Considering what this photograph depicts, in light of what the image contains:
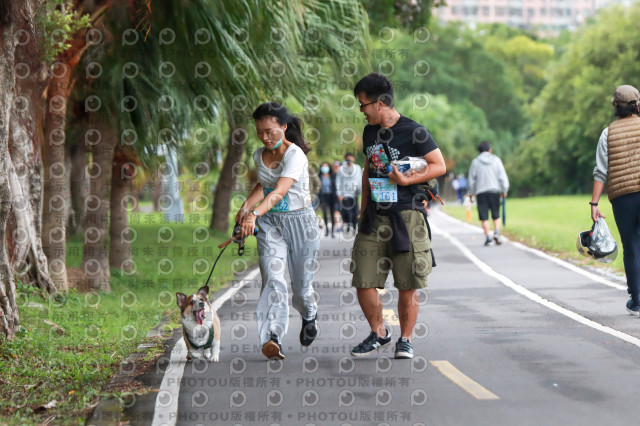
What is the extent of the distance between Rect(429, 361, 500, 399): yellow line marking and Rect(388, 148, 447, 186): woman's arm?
4.44 ft

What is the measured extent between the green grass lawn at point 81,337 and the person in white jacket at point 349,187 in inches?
164

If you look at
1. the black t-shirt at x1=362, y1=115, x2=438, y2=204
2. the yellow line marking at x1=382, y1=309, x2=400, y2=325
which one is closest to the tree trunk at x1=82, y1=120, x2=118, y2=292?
the yellow line marking at x1=382, y1=309, x2=400, y2=325

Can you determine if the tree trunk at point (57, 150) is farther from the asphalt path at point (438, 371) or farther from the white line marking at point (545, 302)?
the white line marking at point (545, 302)

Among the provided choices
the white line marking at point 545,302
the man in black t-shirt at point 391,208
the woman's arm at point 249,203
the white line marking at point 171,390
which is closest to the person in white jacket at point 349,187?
the white line marking at point 545,302

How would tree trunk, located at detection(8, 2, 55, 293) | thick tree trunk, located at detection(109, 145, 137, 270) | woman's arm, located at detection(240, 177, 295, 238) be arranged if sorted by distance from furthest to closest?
thick tree trunk, located at detection(109, 145, 137, 270) < tree trunk, located at detection(8, 2, 55, 293) < woman's arm, located at detection(240, 177, 295, 238)

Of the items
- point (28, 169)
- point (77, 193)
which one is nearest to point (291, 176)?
point (28, 169)

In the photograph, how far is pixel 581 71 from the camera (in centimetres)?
6234

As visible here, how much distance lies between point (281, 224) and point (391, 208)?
928mm

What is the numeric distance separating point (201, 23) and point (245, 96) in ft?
5.05

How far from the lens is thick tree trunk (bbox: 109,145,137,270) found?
17.9m

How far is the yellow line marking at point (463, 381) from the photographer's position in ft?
21.3

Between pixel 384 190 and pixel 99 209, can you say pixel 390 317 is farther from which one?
pixel 99 209

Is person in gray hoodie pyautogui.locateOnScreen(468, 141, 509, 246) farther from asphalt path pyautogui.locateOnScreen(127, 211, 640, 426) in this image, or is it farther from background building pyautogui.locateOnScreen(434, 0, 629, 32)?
background building pyautogui.locateOnScreen(434, 0, 629, 32)

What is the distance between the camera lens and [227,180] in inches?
1153
